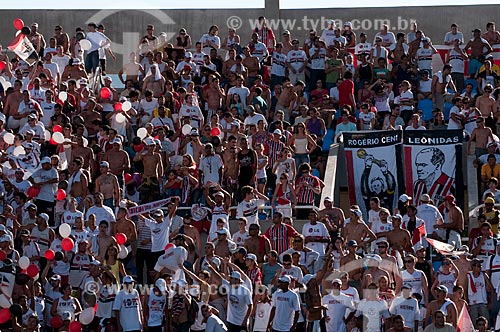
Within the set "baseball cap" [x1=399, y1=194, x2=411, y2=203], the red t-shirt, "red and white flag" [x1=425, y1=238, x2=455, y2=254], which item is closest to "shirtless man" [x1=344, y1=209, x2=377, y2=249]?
"red and white flag" [x1=425, y1=238, x2=455, y2=254]

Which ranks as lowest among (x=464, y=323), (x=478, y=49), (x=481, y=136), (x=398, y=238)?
(x=464, y=323)

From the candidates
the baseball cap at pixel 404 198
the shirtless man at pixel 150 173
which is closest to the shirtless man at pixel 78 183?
the shirtless man at pixel 150 173

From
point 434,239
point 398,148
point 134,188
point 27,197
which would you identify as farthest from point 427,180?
point 27,197

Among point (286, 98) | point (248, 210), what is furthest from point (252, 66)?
point (248, 210)

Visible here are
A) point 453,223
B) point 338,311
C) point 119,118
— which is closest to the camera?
point 338,311

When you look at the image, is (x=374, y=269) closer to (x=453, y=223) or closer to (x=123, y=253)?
(x=453, y=223)

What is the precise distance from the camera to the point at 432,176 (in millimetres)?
29391

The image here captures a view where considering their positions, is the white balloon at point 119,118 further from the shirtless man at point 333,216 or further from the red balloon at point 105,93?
the shirtless man at point 333,216

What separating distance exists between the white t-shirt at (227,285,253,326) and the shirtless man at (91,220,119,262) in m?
2.50

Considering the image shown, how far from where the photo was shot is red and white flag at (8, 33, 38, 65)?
3288cm

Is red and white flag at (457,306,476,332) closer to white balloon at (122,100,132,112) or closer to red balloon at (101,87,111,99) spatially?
white balloon at (122,100,132,112)

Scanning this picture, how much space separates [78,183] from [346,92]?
21.2 ft

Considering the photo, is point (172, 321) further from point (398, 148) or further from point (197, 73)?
point (197, 73)

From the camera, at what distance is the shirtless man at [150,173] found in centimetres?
2759
